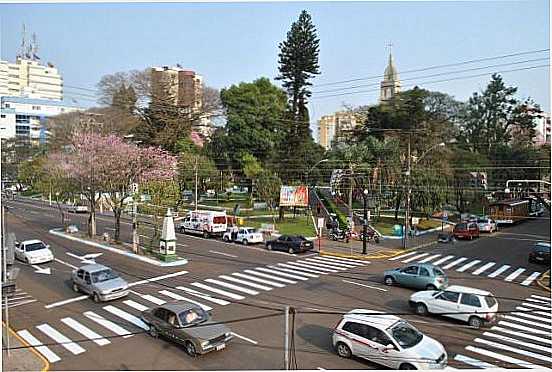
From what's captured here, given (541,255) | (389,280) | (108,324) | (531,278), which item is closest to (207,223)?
(389,280)

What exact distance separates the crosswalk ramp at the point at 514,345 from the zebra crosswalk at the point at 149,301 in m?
9.08

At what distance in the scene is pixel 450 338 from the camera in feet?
51.9

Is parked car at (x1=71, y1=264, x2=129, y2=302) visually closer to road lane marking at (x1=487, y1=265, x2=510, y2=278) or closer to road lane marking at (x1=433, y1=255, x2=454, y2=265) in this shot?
road lane marking at (x1=433, y1=255, x2=454, y2=265)

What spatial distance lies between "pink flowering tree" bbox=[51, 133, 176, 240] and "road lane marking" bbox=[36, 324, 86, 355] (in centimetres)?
1628

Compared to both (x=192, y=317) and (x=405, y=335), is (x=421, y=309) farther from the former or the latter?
(x=192, y=317)

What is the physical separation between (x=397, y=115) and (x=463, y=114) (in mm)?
24846

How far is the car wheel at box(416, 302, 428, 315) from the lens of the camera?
1825 centimetres

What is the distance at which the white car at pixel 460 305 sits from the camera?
56.1 ft

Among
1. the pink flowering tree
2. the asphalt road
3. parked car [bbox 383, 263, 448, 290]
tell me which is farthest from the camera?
the pink flowering tree

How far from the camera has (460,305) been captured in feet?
57.2

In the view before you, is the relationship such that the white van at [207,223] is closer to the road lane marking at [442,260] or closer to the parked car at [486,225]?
the road lane marking at [442,260]

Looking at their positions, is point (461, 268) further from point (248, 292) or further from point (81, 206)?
point (81, 206)

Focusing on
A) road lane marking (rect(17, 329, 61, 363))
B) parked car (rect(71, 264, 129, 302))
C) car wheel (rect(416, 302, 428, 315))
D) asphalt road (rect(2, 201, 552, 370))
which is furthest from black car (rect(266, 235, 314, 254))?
road lane marking (rect(17, 329, 61, 363))

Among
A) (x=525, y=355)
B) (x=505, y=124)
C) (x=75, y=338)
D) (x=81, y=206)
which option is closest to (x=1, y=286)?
(x=75, y=338)
